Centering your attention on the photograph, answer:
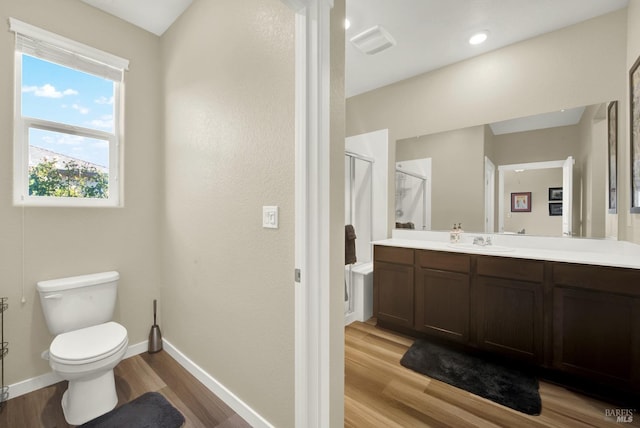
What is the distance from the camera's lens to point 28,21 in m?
1.71

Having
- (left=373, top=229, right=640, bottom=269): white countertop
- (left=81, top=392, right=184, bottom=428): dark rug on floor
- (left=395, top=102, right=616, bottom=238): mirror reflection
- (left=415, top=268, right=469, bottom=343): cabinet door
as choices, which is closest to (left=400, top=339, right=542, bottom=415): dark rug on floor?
(left=415, top=268, right=469, bottom=343): cabinet door

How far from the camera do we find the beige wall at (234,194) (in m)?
1.29

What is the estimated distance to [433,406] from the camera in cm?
162

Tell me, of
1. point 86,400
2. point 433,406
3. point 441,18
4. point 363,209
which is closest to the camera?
point 86,400

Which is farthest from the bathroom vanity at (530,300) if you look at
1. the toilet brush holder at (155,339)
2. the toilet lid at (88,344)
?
the toilet lid at (88,344)

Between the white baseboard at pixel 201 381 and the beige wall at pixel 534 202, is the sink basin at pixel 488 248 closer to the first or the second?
the beige wall at pixel 534 202

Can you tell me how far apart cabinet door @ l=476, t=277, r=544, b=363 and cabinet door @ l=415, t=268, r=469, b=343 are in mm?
115

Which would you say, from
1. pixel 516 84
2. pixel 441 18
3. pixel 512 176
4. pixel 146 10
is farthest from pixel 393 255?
pixel 146 10

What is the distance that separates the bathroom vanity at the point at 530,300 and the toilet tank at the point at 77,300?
7.62 feet

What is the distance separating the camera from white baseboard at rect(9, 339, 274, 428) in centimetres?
145

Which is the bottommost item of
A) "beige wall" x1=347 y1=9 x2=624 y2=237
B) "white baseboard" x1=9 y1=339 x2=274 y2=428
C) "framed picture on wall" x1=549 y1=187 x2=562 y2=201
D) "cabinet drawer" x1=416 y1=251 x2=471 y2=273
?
"white baseboard" x1=9 y1=339 x2=274 y2=428

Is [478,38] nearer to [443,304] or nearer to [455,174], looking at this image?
[455,174]

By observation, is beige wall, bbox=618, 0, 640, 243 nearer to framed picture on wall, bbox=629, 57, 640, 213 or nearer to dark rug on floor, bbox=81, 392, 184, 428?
framed picture on wall, bbox=629, 57, 640, 213
